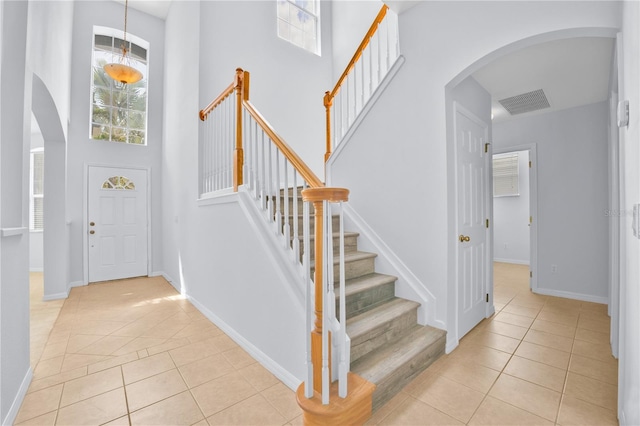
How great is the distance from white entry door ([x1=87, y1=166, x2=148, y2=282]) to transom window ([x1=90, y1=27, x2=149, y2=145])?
69cm

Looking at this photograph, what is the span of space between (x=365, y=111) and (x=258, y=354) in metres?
2.47

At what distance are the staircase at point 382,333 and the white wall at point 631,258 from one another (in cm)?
104

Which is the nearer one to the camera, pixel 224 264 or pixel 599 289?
pixel 224 264

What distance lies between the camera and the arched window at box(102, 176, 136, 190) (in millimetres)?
4992

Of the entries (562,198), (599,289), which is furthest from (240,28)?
(599,289)

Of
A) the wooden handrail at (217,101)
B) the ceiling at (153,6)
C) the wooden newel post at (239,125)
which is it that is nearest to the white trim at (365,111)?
the wooden newel post at (239,125)

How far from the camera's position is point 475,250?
2846 mm

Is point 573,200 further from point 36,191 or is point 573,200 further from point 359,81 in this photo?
point 36,191

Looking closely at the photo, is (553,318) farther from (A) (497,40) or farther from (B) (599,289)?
(A) (497,40)

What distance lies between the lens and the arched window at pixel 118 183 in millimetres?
4992

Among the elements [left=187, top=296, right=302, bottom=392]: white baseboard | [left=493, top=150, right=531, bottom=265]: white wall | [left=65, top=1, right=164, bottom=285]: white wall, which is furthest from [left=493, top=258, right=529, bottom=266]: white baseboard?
[left=65, top=1, right=164, bottom=285]: white wall

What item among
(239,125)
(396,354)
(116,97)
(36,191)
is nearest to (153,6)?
(116,97)

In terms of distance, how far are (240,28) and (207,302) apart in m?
3.76

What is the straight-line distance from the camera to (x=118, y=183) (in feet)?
16.8
